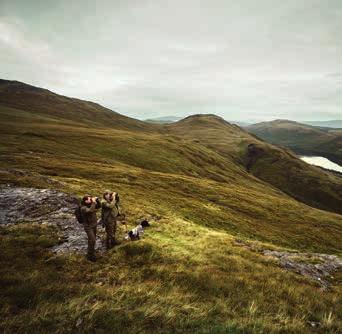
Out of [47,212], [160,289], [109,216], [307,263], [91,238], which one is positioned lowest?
[307,263]

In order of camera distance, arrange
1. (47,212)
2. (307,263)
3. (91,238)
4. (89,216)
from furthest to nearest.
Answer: (307,263) → (47,212) → (89,216) → (91,238)

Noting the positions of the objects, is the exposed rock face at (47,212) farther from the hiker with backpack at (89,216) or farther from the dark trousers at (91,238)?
the hiker with backpack at (89,216)

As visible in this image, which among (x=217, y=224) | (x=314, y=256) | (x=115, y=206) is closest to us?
(x=115, y=206)

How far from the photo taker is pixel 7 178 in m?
30.8

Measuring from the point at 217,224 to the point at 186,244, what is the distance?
69.5ft

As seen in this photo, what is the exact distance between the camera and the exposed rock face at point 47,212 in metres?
16.5

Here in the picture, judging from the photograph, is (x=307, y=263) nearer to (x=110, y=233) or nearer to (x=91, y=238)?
(x=110, y=233)

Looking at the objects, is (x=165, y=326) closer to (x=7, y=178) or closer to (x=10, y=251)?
(x=10, y=251)

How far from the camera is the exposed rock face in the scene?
16.5 m

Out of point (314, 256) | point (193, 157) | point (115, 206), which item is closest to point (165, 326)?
point (115, 206)

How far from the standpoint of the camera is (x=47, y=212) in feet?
69.9

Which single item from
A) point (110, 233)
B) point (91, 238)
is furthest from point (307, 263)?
point (91, 238)

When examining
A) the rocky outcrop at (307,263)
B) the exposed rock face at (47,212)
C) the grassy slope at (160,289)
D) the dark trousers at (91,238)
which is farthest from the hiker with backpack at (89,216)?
the rocky outcrop at (307,263)

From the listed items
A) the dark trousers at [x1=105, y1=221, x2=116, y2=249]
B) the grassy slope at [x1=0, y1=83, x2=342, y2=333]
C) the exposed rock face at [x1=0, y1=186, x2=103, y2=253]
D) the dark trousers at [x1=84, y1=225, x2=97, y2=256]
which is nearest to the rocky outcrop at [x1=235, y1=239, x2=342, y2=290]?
the grassy slope at [x1=0, y1=83, x2=342, y2=333]
